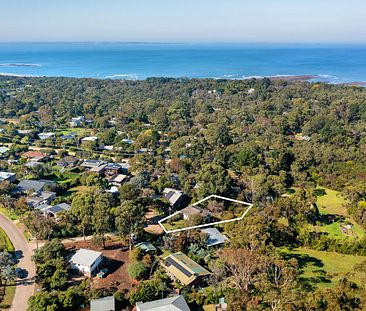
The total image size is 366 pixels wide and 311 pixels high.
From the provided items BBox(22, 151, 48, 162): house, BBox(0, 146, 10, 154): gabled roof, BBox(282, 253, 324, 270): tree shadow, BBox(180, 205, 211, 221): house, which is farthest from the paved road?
BBox(0, 146, 10, 154): gabled roof

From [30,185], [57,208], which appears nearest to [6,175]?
[30,185]

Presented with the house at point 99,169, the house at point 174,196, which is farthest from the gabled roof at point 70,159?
the house at point 174,196

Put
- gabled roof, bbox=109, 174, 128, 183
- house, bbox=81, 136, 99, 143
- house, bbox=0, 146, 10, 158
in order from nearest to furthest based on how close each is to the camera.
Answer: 1. gabled roof, bbox=109, 174, 128, 183
2. house, bbox=0, 146, 10, 158
3. house, bbox=81, 136, 99, 143

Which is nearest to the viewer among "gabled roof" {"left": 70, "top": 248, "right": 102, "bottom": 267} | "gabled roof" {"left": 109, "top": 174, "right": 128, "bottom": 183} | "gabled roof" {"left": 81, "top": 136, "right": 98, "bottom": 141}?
"gabled roof" {"left": 70, "top": 248, "right": 102, "bottom": 267}

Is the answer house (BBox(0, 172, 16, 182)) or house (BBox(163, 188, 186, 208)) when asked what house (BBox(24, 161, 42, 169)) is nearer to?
house (BBox(0, 172, 16, 182))

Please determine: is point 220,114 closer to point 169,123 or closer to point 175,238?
point 169,123

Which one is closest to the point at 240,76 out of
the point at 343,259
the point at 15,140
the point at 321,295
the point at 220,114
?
the point at 220,114
